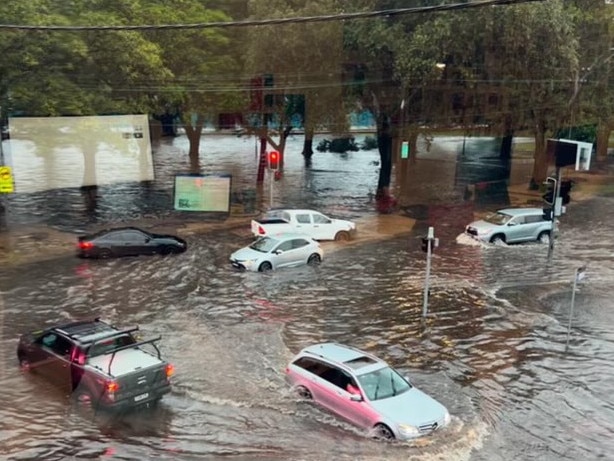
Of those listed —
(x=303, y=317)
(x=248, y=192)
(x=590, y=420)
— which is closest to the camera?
(x=590, y=420)

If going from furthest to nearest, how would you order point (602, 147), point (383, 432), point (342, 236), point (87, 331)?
1. point (602, 147)
2. point (342, 236)
3. point (87, 331)
4. point (383, 432)

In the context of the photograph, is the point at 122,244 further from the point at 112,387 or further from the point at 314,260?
the point at 112,387

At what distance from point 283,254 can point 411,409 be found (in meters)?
11.4

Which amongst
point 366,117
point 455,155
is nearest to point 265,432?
point 366,117

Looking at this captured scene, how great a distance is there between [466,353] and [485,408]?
9.71 feet

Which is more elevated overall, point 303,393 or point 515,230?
point 515,230

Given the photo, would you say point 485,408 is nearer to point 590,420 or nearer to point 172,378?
point 590,420

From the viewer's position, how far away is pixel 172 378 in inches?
546

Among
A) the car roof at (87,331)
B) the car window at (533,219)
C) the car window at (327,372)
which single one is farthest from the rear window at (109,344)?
the car window at (533,219)

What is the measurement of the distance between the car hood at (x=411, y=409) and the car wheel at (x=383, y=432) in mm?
182

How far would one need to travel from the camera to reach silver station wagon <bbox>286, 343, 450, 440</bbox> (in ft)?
38.0

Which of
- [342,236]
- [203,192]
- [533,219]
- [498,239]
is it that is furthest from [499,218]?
[203,192]

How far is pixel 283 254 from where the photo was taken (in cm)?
2272

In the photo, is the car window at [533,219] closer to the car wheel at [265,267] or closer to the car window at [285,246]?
the car window at [285,246]
